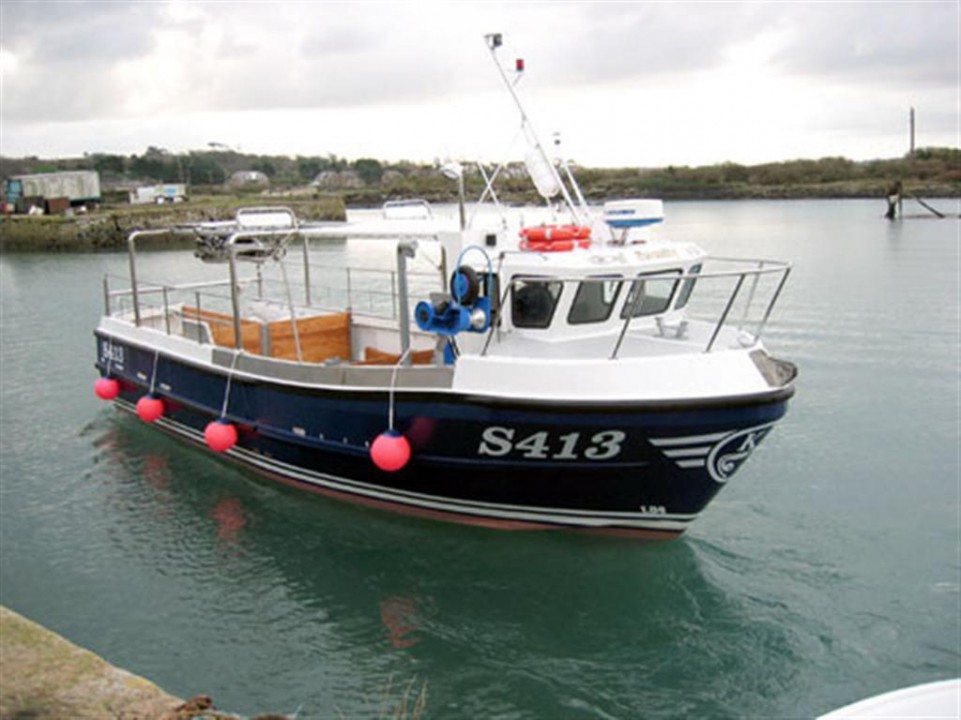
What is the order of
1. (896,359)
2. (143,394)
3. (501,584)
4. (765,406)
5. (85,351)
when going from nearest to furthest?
(765,406) < (501,584) < (143,394) < (896,359) < (85,351)

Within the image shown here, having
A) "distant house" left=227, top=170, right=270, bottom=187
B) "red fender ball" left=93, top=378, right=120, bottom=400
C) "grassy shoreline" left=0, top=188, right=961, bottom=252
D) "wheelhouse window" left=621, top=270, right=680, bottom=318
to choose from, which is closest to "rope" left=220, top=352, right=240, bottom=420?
"red fender ball" left=93, top=378, right=120, bottom=400

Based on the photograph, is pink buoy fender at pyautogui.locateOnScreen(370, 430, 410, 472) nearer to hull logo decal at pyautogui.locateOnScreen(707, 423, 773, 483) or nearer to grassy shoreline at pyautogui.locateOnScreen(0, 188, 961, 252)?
hull logo decal at pyautogui.locateOnScreen(707, 423, 773, 483)

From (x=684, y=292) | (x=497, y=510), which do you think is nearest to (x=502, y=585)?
(x=497, y=510)

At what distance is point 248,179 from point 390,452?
305 ft

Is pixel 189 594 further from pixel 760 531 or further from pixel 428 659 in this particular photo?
pixel 760 531

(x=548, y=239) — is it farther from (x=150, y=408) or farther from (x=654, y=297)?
(x=150, y=408)

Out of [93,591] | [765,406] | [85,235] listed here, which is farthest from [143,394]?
[85,235]

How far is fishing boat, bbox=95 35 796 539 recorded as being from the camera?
7.02 metres

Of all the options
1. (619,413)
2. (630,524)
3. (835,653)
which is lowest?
(835,653)

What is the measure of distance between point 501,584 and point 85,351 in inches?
519

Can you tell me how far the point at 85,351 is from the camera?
17594 mm

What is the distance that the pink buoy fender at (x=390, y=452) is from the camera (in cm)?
763

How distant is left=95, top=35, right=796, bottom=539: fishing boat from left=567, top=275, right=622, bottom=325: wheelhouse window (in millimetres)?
15

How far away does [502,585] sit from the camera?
7398 mm
